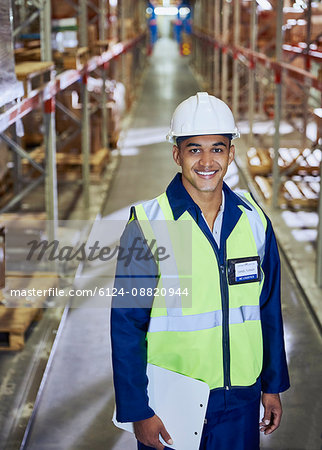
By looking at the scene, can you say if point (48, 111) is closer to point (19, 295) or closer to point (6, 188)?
point (19, 295)

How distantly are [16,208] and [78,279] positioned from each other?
2.50m

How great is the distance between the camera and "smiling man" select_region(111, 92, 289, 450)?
246 cm

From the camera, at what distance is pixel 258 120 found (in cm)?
1683

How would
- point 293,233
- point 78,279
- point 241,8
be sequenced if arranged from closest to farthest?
point 78,279
point 293,233
point 241,8

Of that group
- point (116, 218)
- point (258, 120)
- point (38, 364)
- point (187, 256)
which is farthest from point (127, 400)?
point (258, 120)

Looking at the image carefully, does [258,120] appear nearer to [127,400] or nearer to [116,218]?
[116,218]

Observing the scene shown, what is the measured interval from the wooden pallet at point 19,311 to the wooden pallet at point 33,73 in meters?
1.69

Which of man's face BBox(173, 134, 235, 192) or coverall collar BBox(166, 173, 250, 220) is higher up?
man's face BBox(173, 134, 235, 192)

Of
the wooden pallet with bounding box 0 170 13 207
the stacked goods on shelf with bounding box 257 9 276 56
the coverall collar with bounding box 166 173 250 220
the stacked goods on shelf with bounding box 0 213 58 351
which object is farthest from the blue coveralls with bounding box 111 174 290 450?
the stacked goods on shelf with bounding box 257 9 276 56

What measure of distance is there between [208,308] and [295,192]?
281 inches

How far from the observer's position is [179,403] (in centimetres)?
247

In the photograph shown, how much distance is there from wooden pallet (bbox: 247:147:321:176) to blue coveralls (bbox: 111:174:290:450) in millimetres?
6742

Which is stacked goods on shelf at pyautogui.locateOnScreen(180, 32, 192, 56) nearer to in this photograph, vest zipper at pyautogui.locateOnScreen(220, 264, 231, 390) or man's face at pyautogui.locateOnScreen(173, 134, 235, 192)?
Answer: man's face at pyautogui.locateOnScreen(173, 134, 235, 192)

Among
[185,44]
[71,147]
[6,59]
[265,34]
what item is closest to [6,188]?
[71,147]
